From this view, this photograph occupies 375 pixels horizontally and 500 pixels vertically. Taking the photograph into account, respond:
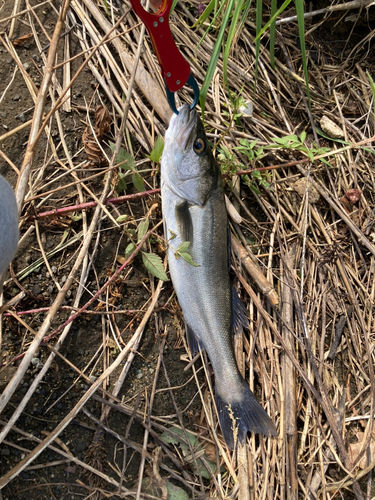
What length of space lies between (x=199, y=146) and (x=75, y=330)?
1.57m

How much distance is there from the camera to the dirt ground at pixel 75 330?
2.54 m

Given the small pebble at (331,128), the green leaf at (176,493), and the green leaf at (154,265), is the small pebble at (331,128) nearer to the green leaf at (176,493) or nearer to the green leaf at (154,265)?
the green leaf at (154,265)

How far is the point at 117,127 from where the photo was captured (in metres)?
3.10

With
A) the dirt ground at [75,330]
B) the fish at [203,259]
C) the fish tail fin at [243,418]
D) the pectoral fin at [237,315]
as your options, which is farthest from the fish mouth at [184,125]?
the fish tail fin at [243,418]

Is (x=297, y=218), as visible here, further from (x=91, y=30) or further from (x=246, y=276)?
(x=91, y=30)

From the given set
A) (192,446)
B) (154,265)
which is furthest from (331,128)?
(192,446)

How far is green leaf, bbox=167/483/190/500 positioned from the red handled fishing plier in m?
2.62

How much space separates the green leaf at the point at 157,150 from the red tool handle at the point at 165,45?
365 millimetres

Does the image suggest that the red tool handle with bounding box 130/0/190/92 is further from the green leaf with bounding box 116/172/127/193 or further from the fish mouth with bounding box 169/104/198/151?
the green leaf with bounding box 116/172/127/193

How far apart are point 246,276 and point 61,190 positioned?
5.14ft

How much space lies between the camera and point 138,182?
289 cm

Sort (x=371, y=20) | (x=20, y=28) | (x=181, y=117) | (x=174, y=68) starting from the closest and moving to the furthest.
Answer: (x=174, y=68) → (x=181, y=117) → (x=20, y=28) → (x=371, y=20)

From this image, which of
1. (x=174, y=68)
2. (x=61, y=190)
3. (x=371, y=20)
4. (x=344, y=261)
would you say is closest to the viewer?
(x=174, y=68)

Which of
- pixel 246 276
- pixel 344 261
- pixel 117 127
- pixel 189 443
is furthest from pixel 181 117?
pixel 189 443
